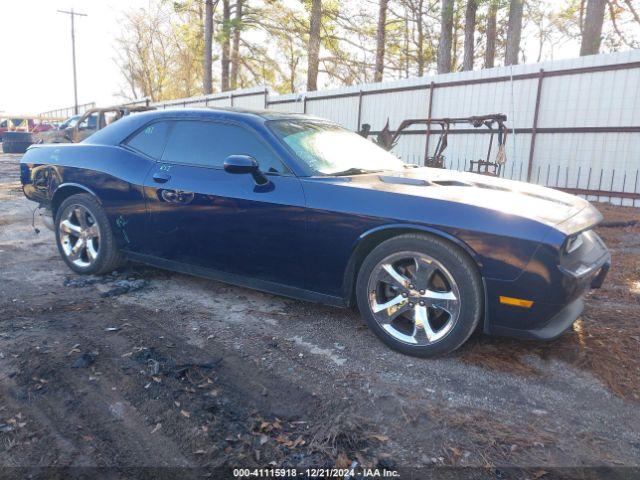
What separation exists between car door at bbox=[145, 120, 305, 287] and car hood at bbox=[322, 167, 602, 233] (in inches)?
20.1

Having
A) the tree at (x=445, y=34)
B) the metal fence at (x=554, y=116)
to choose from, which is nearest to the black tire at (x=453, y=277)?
the metal fence at (x=554, y=116)

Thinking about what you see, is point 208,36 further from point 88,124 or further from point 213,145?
point 213,145

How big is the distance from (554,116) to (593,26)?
542 centimetres

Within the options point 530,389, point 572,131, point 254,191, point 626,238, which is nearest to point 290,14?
point 572,131

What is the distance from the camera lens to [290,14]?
71.6 ft

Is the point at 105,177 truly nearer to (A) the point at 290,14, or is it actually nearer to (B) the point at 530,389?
(B) the point at 530,389

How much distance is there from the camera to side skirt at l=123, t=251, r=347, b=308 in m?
3.24

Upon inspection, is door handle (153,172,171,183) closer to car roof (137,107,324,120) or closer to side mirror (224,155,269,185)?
car roof (137,107,324,120)

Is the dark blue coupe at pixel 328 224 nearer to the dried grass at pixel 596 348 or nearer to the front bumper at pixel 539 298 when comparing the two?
the front bumper at pixel 539 298

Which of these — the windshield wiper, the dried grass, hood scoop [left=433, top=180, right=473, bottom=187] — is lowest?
the dried grass

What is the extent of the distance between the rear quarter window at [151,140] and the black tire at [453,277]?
2137 millimetres

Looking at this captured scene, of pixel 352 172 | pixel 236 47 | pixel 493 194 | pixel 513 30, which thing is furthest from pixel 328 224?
pixel 236 47

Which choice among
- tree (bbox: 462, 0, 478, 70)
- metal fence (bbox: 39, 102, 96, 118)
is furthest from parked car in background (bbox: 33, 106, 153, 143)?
metal fence (bbox: 39, 102, 96, 118)

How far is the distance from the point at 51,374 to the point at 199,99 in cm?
2057
